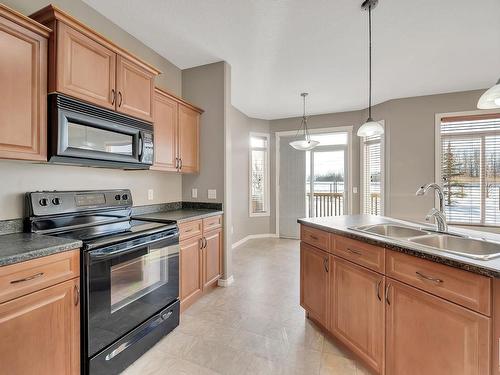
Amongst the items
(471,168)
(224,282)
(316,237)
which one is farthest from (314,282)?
(471,168)

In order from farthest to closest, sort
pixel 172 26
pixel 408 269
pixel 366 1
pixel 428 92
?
pixel 428 92
pixel 172 26
pixel 366 1
pixel 408 269

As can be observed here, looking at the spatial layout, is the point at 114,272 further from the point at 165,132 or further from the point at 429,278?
the point at 429,278

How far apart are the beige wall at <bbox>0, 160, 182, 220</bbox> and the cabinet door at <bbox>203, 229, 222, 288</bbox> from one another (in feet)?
2.49

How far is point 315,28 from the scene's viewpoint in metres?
2.41

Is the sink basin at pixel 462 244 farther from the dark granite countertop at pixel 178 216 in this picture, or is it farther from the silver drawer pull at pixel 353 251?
the dark granite countertop at pixel 178 216

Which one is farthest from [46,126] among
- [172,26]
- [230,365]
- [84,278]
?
[230,365]

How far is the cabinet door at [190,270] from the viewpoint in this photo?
2.40m

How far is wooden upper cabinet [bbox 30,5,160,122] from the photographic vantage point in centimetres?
155

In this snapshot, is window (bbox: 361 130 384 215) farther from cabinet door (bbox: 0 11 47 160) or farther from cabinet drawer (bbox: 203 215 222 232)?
cabinet door (bbox: 0 11 47 160)

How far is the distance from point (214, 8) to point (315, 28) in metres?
0.98

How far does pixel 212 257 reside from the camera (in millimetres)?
2873

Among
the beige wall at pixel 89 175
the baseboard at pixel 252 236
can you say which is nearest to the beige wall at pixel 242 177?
the baseboard at pixel 252 236

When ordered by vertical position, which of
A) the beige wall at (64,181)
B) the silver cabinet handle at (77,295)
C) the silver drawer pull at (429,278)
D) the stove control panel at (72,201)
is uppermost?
the beige wall at (64,181)

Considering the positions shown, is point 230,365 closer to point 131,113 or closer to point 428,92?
point 131,113
